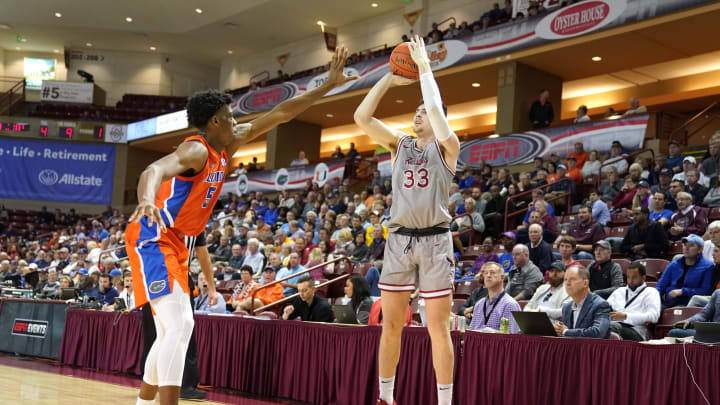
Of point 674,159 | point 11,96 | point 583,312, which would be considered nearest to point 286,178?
point 674,159

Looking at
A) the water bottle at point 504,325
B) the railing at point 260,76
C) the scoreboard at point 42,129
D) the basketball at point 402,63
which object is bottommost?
A: the water bottle at point 504,325

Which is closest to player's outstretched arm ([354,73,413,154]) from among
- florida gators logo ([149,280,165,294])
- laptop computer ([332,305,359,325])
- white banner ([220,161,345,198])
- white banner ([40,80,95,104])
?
florida gators logo ([149,280,165,294])

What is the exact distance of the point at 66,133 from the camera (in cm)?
2795

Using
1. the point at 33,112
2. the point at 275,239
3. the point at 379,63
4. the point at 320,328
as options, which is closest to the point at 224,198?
the point at 379,63

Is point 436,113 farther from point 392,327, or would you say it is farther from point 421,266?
point 392,327

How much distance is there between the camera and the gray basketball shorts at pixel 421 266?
12.3ft

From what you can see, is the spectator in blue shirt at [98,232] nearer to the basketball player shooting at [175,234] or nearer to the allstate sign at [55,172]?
the allstate sign at [55,172]

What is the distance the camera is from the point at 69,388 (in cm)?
638

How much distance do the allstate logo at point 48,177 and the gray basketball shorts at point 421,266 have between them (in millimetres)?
26857

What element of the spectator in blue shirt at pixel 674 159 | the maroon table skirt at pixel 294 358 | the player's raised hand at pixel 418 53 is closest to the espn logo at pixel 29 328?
the maroon table skirt at pixel 294 358

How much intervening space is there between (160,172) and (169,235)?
1.63ft

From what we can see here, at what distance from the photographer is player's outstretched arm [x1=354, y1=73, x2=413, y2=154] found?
4077mm

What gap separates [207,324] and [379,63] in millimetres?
12908

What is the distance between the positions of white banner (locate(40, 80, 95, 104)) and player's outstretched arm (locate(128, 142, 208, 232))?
Answer: 2900 cm
